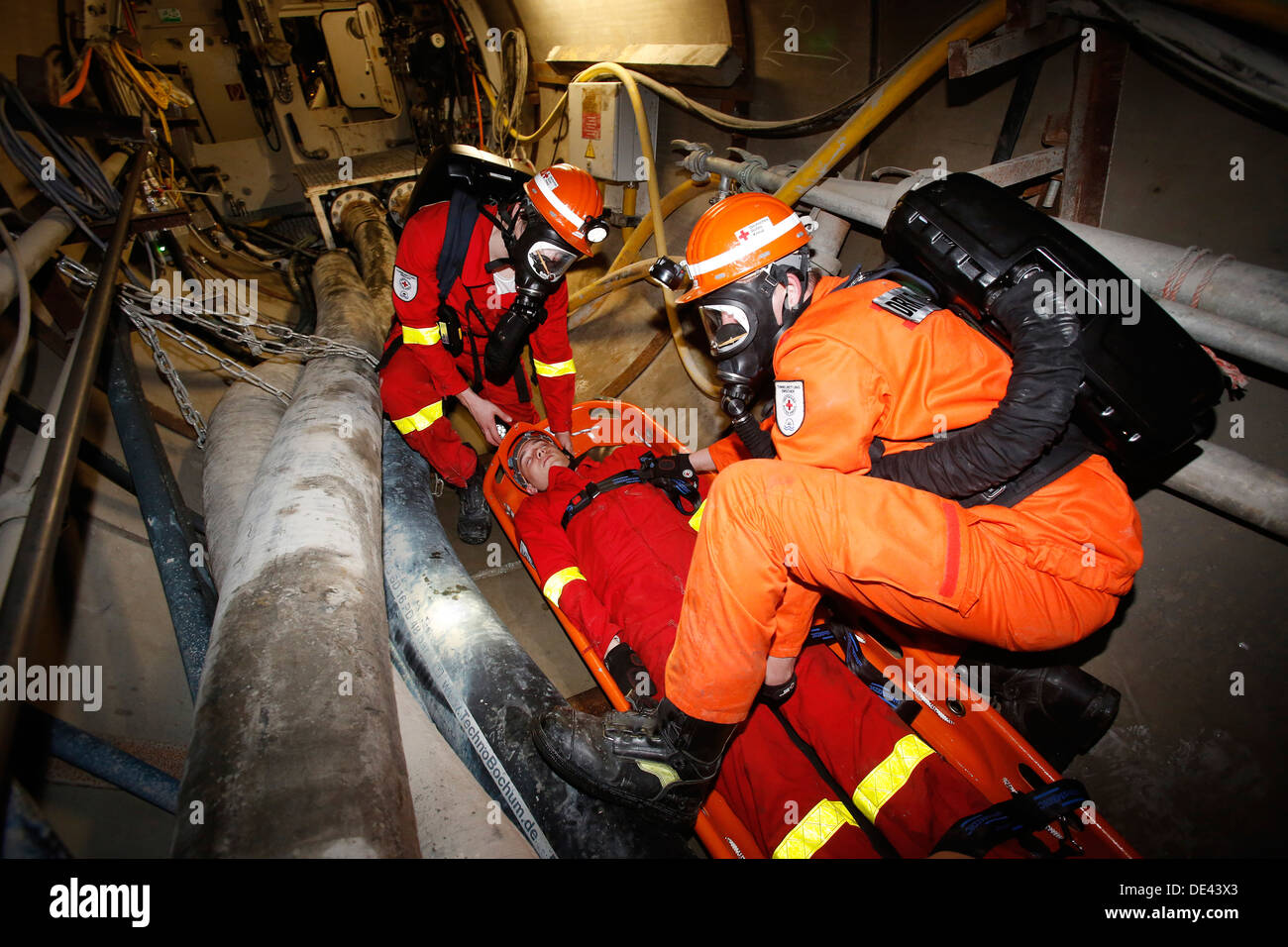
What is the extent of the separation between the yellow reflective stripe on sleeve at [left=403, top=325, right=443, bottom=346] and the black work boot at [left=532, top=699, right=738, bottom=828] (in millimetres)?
2168

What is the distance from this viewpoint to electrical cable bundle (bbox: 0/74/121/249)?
2.14 metres

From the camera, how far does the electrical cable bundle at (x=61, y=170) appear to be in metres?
2.14

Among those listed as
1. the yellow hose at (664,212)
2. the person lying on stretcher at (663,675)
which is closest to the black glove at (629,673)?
the person lying on stretcher at (663,675)

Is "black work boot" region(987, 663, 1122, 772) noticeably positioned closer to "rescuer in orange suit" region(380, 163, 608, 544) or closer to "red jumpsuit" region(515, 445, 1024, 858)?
"red jumpsuit" region(515, 445, 1024, 858)

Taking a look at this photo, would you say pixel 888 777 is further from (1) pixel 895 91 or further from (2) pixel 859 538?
(1) pixel 895 91

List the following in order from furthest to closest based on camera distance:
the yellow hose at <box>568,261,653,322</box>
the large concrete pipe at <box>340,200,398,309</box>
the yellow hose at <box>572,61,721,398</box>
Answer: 1. the large concrete pipe at <box>340,200,398,309</box>
2. the yellow hose at <box>568,261,653,322</box>
3. the yellow hose at <box>572,61,721,398</box>

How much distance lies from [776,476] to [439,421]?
2.42 m

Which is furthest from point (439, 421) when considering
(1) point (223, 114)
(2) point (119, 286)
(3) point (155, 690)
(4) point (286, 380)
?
(1) point (223, 114)

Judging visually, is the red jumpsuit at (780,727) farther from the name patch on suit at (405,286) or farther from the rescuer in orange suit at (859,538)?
the name patch on suit at (405,286)

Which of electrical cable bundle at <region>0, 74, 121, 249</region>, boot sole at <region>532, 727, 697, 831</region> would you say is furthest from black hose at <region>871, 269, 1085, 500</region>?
electrical cable bundle at <region>0, 74, 121, 249</region>

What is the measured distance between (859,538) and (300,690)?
139cm

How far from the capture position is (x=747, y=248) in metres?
1.84

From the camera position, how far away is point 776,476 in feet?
5.31
